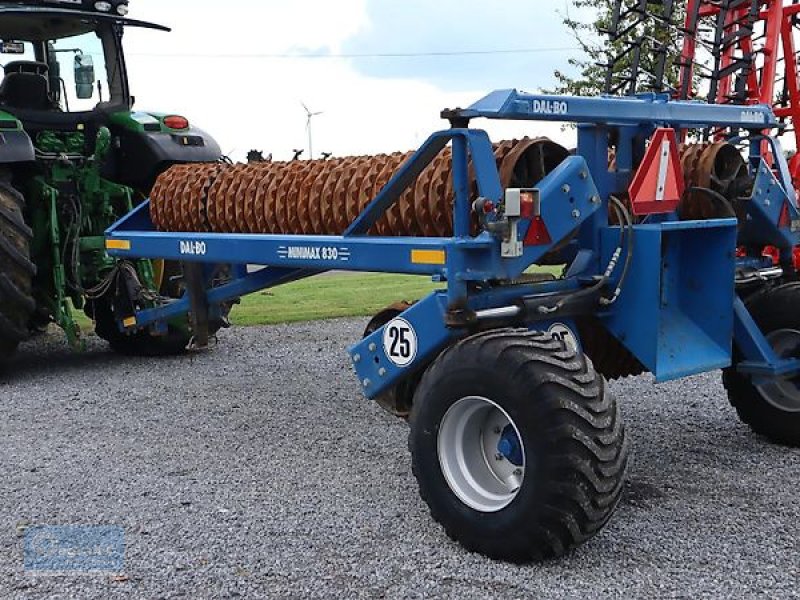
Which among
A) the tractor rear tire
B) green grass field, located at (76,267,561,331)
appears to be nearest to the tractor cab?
the tractor rear tire

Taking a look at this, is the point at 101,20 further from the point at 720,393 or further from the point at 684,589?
the point at 684,589

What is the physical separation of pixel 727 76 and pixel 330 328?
13.7ft

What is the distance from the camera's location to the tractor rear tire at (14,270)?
627 cm

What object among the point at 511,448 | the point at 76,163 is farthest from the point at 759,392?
the point at 76,163

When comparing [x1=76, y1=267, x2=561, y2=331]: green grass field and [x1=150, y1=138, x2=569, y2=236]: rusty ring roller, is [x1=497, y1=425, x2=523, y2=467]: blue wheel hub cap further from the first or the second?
[x1=76, y1=267, x2=561, y2=331]: green grass field

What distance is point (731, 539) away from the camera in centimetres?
354

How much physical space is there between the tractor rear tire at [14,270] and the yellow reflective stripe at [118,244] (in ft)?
2.07

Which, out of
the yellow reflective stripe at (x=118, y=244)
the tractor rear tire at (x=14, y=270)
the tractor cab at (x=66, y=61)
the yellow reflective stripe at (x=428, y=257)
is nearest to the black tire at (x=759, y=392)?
the yellow reflective stripe at (x=428, y=257)

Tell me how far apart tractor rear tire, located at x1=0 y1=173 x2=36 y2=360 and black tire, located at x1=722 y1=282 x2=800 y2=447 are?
4.27m

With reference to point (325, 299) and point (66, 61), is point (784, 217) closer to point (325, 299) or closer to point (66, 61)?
point (66, 61)

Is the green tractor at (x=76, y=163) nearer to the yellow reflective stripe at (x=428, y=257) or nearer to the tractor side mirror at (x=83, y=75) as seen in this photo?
the tractor side mirror at (x=83, y=75)

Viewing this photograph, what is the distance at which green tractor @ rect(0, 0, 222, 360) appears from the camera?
657cm

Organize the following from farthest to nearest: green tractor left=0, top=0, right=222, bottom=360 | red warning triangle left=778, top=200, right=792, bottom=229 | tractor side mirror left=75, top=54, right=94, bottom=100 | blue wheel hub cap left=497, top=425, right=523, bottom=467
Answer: tractor side mirror left=75, top=54, right=94, bottom=100 < green tractor left=0, top=0, right=222, bottom=360 < red warning triangle left=778, top=200, right=792, bottom=229 < blue wheel hub cap left=497, top=425, right=523, bottom=467

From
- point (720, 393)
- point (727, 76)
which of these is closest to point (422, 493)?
point (720, 393)
